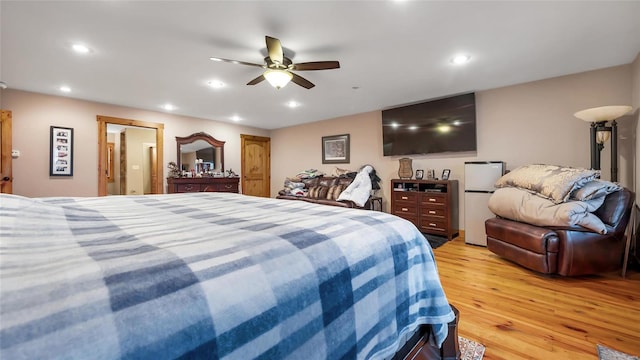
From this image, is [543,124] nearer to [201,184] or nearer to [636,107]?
[636,107]

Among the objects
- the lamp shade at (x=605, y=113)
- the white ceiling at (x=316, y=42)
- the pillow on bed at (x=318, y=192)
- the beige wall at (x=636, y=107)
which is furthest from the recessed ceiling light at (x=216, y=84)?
the beige wall at (x=636, y=107)

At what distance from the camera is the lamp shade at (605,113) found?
2.59 metres

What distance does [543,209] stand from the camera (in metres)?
2.51

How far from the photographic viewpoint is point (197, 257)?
0.63 m

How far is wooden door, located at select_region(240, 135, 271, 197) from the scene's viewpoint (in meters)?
6.53

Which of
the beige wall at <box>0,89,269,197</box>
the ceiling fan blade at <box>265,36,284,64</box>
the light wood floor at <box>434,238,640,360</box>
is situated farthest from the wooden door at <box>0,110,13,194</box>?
the light wood floor at <box>434,238,640,360</box>

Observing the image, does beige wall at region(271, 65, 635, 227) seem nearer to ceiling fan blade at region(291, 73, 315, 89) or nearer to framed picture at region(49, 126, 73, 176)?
ceiling fan blade at region(291, 73, 315, 89)

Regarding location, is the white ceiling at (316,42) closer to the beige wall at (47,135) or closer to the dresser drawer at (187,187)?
the beige wall at (47,135)

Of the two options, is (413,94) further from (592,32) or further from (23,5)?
(23,5)

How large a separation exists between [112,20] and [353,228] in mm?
2694

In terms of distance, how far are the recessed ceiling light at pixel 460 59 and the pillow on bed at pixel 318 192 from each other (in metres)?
2.96

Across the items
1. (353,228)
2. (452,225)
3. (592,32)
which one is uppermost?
(592,32)

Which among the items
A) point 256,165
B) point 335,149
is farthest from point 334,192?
point 256,165

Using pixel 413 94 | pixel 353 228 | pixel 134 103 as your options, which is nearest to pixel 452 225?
pixel 413 94
